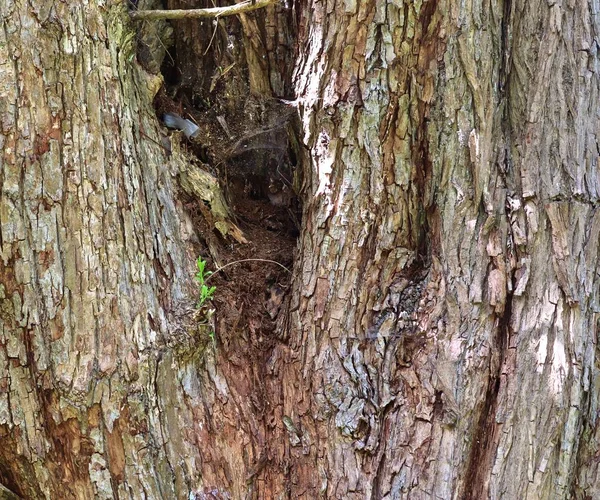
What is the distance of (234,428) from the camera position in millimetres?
2191

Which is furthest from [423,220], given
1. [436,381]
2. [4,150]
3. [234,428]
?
[4,150]

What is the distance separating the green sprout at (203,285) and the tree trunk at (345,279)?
4cm

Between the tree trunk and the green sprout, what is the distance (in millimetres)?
38

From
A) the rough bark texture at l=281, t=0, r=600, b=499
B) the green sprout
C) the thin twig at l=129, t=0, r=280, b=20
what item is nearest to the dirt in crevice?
the green sprout

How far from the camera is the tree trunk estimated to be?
2.02 metres

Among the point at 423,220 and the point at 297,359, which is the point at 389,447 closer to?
the point at 297,359

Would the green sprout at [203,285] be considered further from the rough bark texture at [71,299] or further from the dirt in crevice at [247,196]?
the rough bark texture at [71,299]

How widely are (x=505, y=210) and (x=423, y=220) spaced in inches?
10.1

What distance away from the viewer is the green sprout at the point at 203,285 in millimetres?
2189

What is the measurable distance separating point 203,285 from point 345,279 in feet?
1.51

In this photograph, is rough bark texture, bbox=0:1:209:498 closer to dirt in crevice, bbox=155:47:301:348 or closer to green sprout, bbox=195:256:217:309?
green sprout, bbox=195:256:217:309

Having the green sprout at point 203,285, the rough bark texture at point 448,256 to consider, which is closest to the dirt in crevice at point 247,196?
the green sprout at point 203,285

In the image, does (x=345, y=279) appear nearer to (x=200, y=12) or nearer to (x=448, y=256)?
(x=448, y=256)

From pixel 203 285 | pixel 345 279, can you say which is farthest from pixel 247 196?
pixel 345 279
